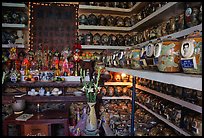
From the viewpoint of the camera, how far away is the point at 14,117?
2.36 metres

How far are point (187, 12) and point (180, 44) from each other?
101cm

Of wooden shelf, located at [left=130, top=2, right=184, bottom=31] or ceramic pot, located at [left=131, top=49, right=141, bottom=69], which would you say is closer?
ceramic pot, located at [left=131, top=49, right=141, bottom=69]

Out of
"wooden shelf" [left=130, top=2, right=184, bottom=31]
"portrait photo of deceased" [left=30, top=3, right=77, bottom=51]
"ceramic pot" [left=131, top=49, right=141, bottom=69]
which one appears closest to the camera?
"ceramic pot" [left=131, top=49, right=141, bottom=69]

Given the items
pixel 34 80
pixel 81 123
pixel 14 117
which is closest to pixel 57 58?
pixel 34 80

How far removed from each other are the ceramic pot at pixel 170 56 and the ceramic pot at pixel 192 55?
0.05m

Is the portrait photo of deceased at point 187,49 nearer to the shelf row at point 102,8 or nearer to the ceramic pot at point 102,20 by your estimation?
the shelf row at point 102,8

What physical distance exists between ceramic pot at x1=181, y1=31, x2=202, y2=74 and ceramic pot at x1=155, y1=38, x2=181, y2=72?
54mm

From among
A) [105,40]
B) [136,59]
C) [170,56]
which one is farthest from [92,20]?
[170,56]

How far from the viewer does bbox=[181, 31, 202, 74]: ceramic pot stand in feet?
2.49

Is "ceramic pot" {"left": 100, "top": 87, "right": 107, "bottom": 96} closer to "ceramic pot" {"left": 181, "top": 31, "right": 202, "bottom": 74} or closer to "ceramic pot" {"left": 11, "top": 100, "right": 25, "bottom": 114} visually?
"ceramic pot" {"left": 11, "top": 100, "right": 25, "bottom": 114}

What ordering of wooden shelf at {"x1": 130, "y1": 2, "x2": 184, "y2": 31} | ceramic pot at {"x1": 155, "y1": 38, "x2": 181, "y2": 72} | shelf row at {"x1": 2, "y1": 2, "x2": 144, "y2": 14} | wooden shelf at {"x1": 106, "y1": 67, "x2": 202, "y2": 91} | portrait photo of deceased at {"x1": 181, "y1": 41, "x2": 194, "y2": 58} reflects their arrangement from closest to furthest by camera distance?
wooden shelf at {"x1": 106, "y1": 67, "x2": 202, "y2": 91}
portrait photo of deceased at {"x1": 181, "y1": 41, "x2": 194, "y2": 58}
ceramic pot at {"x1": 155, "y1": 38, "x2": 181, "y2": 72}
wooden shelf at {"x1": 130, "y1": 2, "x2": 184, "y2": 31}
shelf row at {"x1": 2, "y1": 2, "x2": 144, "y2": 14}

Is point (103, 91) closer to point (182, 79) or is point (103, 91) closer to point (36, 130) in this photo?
point (36, 130)

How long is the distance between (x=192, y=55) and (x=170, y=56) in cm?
13

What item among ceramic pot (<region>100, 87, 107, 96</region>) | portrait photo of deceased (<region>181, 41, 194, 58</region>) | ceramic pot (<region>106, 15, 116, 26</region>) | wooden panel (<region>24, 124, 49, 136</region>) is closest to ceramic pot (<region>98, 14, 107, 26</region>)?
ceramic pot (<region>106, 15, 116, 26</region>)
